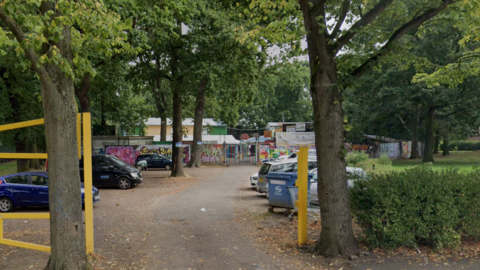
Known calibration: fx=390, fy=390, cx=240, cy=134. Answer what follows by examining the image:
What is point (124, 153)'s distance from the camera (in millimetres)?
35781

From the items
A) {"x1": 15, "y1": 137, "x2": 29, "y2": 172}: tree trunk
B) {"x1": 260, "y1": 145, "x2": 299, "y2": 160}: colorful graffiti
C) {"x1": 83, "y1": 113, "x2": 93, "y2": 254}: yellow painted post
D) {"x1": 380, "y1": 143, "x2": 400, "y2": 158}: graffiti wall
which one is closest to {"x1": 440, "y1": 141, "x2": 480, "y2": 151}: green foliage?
→ {"x1": 380, "y1": 143, "x2": 400, "y2": 158}: graffiti wall

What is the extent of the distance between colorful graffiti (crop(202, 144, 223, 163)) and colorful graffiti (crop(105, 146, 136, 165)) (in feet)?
22.3

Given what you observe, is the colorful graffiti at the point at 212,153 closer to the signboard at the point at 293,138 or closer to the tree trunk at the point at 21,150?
the signboard at the point at 293,138

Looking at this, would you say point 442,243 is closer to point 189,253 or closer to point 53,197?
point 189,253

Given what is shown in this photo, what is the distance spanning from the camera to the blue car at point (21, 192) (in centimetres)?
1233

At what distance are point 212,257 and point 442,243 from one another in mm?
4210

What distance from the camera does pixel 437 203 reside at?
6.99m

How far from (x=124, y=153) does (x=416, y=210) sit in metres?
31.9

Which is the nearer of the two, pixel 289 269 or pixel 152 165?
pixel 289 269

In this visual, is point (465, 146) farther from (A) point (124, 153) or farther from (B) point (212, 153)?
(A) point (124, 153)

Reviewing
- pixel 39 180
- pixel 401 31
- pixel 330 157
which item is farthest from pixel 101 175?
pixel 401 31

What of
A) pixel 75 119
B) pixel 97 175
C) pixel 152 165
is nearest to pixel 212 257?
pixel 75 119

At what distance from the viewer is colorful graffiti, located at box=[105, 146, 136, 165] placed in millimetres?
35406

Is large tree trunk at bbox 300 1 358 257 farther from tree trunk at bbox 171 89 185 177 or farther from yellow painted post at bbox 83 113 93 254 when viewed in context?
tree trunk at bbox 171 89 185 177
